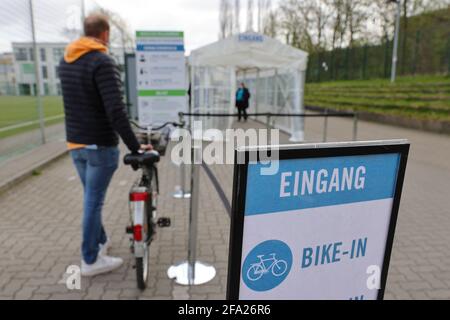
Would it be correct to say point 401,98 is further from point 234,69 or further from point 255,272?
point 255,272

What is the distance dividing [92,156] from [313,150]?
1993 mm

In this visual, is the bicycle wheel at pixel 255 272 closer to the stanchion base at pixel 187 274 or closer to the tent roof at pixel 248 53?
the stanchion base at pixel 187 274

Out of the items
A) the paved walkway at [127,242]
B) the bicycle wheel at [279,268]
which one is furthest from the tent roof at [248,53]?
the bicycle wheel at [279,268]

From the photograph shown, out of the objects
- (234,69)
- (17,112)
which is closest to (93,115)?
(17,112)

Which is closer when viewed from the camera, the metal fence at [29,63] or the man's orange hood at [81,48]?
the man's orange hood at [81,48]

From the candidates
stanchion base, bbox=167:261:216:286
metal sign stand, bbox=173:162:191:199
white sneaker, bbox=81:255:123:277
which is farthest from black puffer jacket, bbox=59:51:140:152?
metal sign stand, bbox=173:162:191:199

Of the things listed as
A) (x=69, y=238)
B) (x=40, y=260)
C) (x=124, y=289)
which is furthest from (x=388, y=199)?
(x=69, y=238)

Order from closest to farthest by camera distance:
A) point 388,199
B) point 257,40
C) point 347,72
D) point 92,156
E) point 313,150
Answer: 1. point 313,150
2. point 388,199
3. point 92,156
4. point 257,40
5. point 347,72

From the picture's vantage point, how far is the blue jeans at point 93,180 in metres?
2.84

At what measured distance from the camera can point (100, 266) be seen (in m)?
3.12

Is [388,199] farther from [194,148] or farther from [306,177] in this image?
[194,148]

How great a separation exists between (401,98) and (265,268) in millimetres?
17251

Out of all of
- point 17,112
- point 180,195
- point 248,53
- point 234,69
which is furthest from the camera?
point 234,69

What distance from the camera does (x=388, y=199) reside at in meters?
1.59
